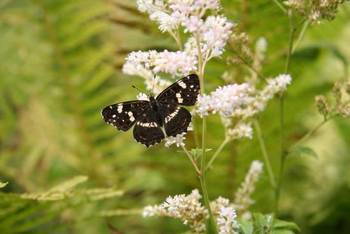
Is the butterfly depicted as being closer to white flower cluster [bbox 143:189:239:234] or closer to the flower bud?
white flower cluster [bbox 143:189:239:234]

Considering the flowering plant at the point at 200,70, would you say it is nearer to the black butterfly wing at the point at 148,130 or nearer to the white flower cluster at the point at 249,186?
the black butterfly wing at the point at 148,130

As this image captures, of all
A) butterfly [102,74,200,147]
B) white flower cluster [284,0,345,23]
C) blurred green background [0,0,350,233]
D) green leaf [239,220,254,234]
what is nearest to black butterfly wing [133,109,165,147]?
butterfly [102,74,200,147]

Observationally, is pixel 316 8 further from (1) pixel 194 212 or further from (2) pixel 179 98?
(1) pixel 194 212

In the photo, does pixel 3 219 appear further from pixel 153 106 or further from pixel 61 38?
pixel 61 38

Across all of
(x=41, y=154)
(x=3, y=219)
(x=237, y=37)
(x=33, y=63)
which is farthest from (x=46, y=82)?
(x=237, y=37)

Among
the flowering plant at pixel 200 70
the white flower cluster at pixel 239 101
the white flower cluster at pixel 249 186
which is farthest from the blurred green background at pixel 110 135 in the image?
the flowering plant at pixel 200 70
